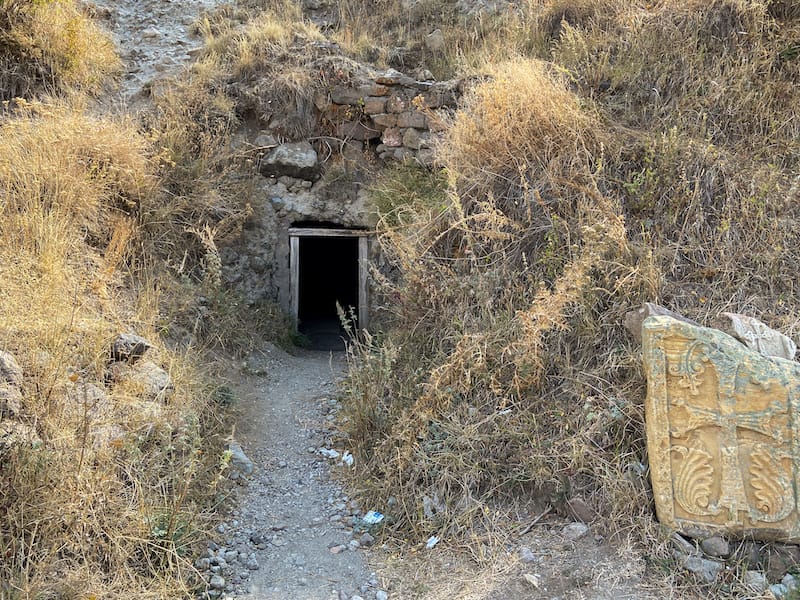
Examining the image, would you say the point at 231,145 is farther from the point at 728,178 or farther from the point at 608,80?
the point at 728,178

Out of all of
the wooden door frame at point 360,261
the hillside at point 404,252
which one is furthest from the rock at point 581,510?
the wooden door frame at point 360,261

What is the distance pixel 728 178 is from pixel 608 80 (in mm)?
1533

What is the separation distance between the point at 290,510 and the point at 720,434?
Result: 2402mm

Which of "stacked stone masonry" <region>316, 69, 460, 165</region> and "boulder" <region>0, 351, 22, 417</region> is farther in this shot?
"stacked stone masonry" <region>316, 69, 460, 165</region>

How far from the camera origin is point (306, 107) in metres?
6.42

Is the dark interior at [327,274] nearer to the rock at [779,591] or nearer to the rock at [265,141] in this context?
the rock at [265,141]

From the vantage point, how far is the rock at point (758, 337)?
2975mm

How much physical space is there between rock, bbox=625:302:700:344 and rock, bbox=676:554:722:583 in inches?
44.5

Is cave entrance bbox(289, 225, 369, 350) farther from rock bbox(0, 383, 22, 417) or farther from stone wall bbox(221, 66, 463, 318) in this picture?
rock bbox(0, 383, 22, 417)

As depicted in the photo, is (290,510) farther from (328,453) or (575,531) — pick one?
(575,531)

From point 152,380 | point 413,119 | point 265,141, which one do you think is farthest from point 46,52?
point 152,380

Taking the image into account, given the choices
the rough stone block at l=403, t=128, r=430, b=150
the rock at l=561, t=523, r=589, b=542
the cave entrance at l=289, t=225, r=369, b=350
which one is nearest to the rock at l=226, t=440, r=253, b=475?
the rock at l=561, t=523, r=589, b=542

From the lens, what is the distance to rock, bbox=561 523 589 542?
9.61 feet

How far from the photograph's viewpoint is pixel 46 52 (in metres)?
6.25
